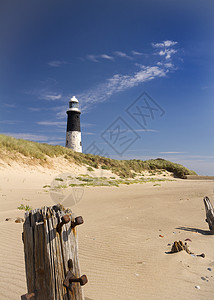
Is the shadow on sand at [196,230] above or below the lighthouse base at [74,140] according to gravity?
below

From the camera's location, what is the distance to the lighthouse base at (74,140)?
3443cm

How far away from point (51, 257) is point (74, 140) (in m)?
33.2

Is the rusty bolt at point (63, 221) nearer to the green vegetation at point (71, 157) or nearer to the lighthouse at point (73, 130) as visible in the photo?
the green vegetation at point (71, 157)

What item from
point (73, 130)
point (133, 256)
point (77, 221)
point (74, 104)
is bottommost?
point (133, 256)

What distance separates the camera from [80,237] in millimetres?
5277

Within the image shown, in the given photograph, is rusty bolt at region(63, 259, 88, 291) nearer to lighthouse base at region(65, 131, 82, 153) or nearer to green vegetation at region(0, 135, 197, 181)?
green vegetation at region(0, 135, 197, 181)

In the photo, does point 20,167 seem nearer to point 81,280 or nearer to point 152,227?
point 152,227

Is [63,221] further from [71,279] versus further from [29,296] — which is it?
[29,296]

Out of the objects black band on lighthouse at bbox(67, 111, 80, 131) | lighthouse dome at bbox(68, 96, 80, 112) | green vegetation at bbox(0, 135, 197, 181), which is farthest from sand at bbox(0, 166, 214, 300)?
lighthouse dome at bbox(68, 96, 80, 112)

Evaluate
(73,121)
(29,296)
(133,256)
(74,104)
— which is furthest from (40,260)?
(74,104)

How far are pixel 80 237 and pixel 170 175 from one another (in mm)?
33567

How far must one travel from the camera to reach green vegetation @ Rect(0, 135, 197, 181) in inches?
706

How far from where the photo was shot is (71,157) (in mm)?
23703

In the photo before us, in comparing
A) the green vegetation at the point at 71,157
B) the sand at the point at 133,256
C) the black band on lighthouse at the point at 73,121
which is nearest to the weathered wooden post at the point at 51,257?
the sand at the point at 133,256
